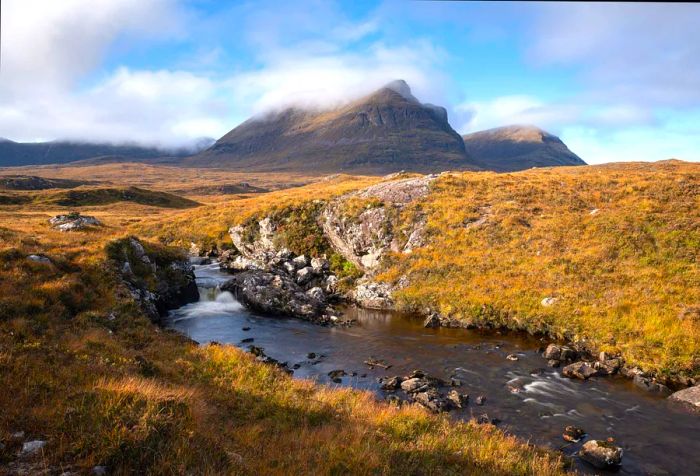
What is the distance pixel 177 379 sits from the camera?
1447 cm

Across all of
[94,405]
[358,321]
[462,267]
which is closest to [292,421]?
[94,405]

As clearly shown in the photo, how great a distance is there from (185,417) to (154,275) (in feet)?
86.0

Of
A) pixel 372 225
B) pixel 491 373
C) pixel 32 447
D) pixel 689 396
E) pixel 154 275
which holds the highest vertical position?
pixel 372 225

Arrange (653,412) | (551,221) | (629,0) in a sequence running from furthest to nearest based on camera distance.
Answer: (551,221)
(653,412)
(629,0)

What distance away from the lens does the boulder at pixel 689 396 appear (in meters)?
17.8

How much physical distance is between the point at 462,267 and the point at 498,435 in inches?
842

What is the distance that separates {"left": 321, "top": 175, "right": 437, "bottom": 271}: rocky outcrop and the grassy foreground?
76.9 ft

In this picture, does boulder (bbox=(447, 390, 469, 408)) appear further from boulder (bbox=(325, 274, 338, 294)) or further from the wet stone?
boulder (bbox=(325, 274, 338, 294))

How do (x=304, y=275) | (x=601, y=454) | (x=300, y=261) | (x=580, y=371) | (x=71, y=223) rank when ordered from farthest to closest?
(x=71, y=223) → (x=300, y=261) → (x=304, y=275) → (x=580, y=371) → (x=601, y=454)

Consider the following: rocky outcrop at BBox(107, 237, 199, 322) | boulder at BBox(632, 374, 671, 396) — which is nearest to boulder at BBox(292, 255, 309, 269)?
rocky outcrop at BBox(107, 237, 199, 322)

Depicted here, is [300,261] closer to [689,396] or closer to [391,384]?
[391,384]

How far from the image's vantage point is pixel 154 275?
110ft

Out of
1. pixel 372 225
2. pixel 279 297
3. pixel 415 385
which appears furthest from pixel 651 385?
pixel 372 225

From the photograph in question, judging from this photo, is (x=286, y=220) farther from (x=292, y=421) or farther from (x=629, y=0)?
(x=629, y=0)
